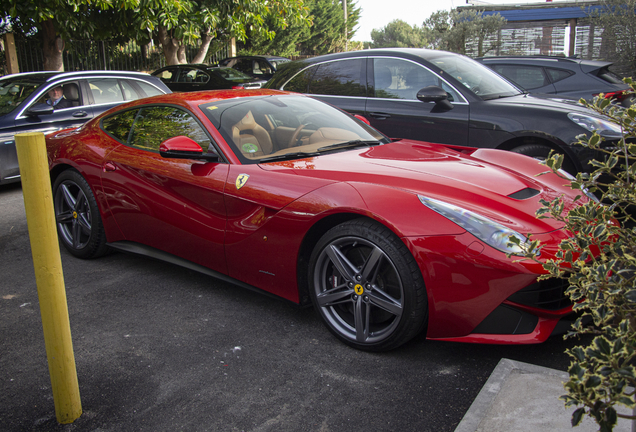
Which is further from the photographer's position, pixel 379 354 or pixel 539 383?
pixel 379 354

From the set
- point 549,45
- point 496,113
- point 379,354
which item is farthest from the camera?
point 549,45

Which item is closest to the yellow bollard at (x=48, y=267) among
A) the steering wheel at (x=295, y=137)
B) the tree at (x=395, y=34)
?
the steering wheel at (x=295, y=137)

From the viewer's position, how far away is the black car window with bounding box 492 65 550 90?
354 inches

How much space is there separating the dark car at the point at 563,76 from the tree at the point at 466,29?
10907 mm

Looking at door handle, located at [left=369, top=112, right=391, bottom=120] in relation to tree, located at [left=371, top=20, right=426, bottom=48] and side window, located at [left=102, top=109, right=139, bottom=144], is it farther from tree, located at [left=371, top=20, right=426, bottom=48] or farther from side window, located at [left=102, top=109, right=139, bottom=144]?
tree, located at [left=371, top=20, right=426, bottom=48]

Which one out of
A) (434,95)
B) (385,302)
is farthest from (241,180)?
(434,95)

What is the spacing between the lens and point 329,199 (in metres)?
2.97

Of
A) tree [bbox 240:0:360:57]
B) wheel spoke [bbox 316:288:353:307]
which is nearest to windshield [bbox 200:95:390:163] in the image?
wheel spoke [bbox 316:288:353:307]

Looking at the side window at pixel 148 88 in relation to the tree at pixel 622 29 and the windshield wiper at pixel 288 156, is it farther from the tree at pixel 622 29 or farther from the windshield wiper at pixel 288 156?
the tree at pixel 622 29

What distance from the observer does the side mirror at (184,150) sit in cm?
353

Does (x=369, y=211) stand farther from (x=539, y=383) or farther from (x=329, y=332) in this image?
(x=539, y=383)

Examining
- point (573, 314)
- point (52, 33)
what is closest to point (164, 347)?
point (573, 314)

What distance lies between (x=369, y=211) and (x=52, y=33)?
1364cm

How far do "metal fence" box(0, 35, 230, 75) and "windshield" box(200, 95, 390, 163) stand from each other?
1344 cm
